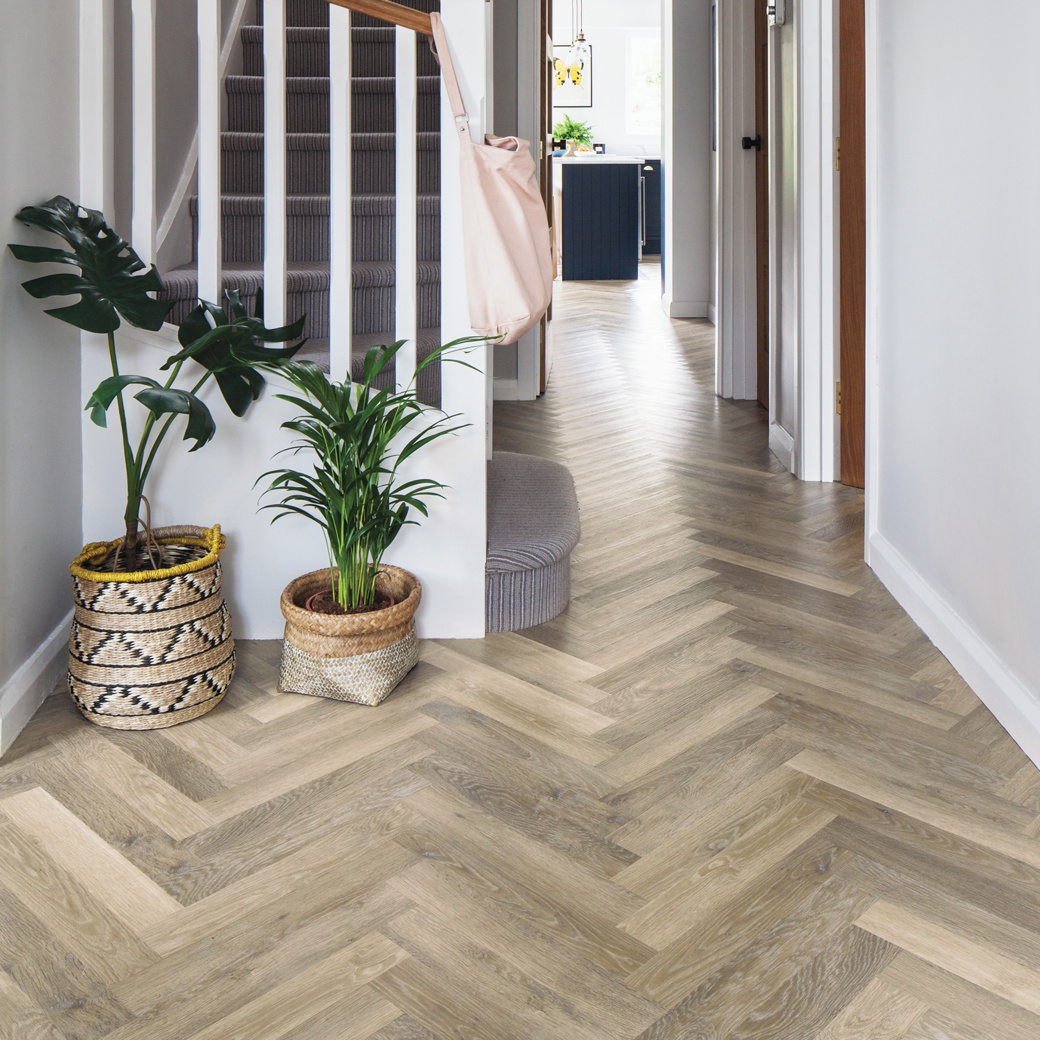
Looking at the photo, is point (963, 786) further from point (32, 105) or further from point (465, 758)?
point (32, 105)

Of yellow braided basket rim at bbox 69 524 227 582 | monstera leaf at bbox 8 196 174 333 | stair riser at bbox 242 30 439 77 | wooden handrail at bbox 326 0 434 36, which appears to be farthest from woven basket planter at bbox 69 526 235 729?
stair riser at bbox 242 30 439 77

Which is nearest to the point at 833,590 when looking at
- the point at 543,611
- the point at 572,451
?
the point at 543,611

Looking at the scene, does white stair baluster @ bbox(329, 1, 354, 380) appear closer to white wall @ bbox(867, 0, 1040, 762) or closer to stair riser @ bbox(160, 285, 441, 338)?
stair riser @ bbox(160, 285, 441, 338)

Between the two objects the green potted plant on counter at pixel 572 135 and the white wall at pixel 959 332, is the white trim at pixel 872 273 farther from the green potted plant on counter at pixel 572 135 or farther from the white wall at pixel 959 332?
the green potted plant on counter at pixel 572 135

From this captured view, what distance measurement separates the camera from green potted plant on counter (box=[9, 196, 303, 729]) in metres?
1.74

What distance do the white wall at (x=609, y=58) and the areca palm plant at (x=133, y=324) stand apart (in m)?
10.8

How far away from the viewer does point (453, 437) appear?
6.97 feet

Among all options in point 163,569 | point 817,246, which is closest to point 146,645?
point 163,569

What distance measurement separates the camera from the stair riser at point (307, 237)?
3195 millimetres

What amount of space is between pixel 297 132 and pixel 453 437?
2.09 metres

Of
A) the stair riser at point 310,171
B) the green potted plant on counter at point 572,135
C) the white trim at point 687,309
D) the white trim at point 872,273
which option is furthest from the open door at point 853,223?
the green potted plant on counter at point 572,135

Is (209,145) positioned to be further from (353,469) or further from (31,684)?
(31,684)

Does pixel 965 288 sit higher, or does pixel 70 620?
pixel 965 288

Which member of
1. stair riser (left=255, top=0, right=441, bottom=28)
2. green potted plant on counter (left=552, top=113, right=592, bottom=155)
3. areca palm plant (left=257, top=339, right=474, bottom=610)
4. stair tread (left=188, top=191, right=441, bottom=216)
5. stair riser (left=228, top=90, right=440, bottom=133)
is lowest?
areca palm plant (left=257, top=339, right=474, bottom=610)
